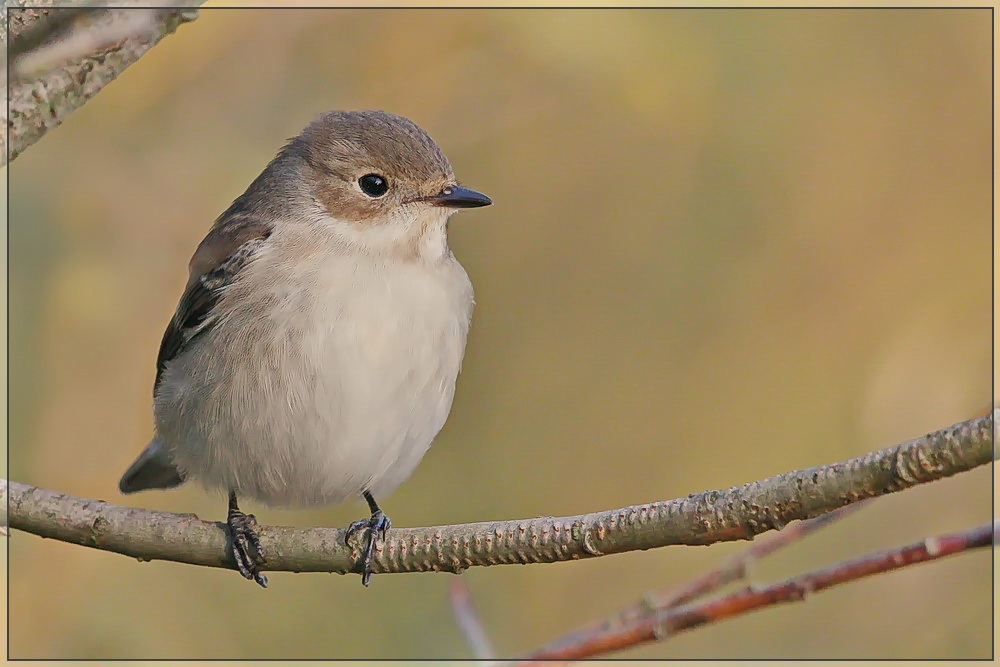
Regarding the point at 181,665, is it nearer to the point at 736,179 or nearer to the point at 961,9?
the point at 736,179

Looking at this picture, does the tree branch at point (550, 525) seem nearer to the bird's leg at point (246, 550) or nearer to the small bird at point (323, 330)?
the bird's leg at point (246, 550)

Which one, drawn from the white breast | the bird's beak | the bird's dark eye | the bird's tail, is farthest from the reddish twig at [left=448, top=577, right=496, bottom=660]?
the bird's tail

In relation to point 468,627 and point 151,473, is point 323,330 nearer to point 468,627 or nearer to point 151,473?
point 468,627

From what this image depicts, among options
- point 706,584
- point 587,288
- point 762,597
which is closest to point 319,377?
point 706,584

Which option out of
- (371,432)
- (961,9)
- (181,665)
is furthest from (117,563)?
(961,9)

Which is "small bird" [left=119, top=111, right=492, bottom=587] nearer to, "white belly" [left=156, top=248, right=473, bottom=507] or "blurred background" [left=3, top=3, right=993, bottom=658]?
"white belly" [left=156, top=248, right=473, bottom=507]
